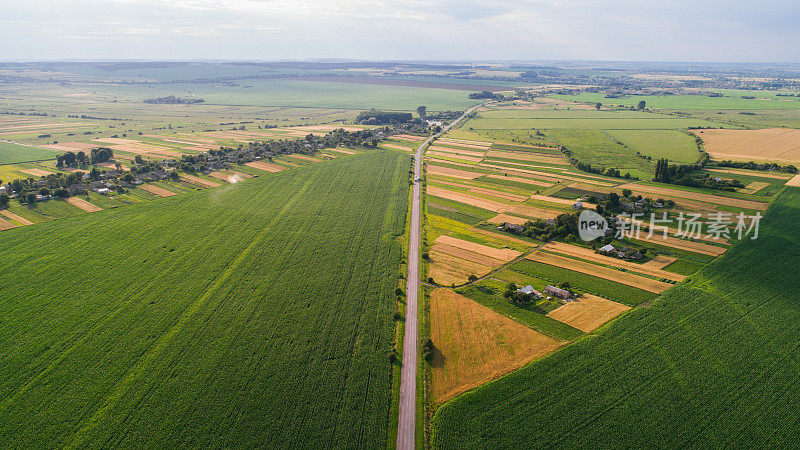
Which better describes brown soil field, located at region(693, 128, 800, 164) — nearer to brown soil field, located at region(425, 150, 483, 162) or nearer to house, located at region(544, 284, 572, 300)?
brown soil field, located at region(425, 150, 483, 162)

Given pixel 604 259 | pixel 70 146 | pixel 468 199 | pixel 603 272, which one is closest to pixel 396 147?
pixel 468 199

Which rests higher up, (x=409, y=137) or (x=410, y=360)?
(x=409, y=137)

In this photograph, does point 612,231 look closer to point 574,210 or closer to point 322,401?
point 574,210

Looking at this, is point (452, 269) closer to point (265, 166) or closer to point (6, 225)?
point (265, 166)

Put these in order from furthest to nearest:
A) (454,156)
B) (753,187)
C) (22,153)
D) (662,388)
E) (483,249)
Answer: (454,156), (22,153), (753,187), (483,249), (662,388)

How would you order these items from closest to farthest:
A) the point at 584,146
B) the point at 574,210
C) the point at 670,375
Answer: the point at 670,375
the point at 574,210
the point at 584,146

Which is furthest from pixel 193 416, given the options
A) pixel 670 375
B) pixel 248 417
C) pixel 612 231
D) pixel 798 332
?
pixel 612 231

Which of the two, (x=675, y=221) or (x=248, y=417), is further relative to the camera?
(x=675, y=221)
